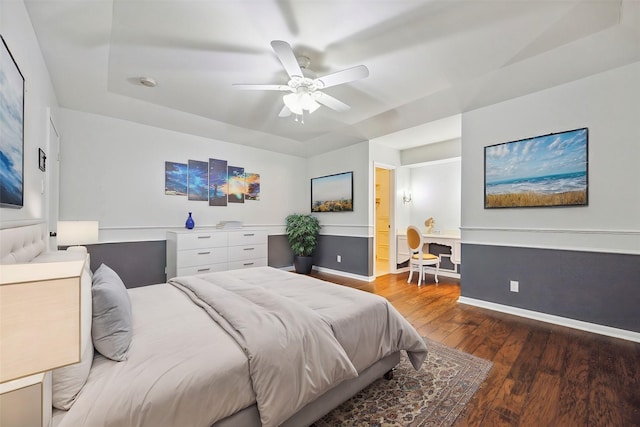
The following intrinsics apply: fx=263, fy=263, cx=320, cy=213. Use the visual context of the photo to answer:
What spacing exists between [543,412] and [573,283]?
1785 mm

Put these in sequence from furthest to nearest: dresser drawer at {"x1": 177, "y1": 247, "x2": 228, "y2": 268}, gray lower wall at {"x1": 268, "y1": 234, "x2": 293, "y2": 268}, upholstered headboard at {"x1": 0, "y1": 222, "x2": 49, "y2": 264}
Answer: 1. gray lower wall at {"x1": 268, "y1": 234, "x2": 293, "y2": 268}
2. dresser drawer at {"x1": 177, "y1": 247, "x2": 228, "y2": 268}
3. upholstered headboard at {"x1": 0, "y1": 222, "x2": 49, "y2": 264}

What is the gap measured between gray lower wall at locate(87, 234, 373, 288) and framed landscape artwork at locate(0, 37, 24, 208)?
2493 millimetres

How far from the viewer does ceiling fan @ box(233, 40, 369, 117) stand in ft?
6.59

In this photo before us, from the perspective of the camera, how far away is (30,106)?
183 cm

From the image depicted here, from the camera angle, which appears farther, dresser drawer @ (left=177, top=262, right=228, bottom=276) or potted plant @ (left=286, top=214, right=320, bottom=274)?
potted plant @ (left=286, top=214, right=320, bottom=274)

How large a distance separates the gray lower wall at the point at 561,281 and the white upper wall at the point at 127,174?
158 inches

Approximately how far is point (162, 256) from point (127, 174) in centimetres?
130

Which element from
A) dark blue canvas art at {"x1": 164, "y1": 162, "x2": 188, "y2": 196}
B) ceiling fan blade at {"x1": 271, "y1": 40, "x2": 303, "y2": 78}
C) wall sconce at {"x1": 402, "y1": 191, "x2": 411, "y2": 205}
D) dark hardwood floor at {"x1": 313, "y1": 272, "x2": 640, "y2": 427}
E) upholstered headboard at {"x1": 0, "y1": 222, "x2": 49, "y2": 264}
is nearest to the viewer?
upholstered headboard at {"x1": 0, "y1": 222, "x2": 49, "y2": 264}

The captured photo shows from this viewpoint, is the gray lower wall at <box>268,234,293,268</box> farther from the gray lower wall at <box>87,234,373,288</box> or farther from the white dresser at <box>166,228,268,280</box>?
the white dresser at <box>166,228,268,280</box>

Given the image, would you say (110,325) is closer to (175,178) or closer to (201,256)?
(201,256)

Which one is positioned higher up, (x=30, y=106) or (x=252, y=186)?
(x=30, y=106)

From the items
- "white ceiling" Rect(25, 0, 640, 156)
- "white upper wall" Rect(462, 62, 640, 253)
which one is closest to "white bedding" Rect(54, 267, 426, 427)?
"white ceiling" Rect(25, 0, 640, 156)

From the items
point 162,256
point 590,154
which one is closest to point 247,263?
point 162,256

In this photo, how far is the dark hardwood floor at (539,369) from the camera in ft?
5.13
